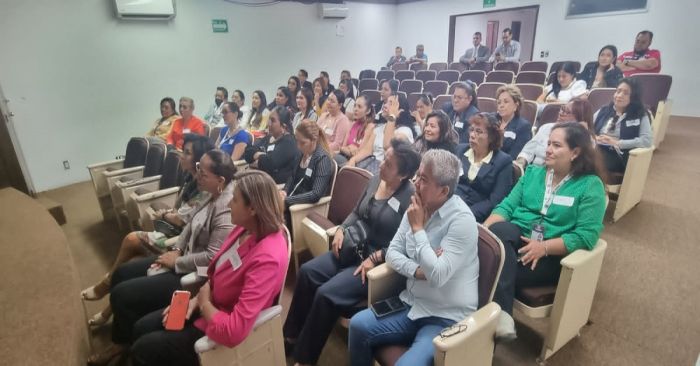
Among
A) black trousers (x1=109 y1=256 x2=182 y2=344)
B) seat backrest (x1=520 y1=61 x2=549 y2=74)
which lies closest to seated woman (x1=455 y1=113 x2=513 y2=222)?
black trousers (x1=109 y1=256 x2=182 y2=344)

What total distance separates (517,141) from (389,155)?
170 cm

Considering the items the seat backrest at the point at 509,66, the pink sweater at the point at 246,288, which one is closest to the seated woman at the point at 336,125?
the pink sweater at the point at 246,288

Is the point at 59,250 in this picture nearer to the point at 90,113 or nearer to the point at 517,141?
the point at 517,141

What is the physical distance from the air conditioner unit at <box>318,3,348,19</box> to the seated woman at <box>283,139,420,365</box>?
23.2 feet

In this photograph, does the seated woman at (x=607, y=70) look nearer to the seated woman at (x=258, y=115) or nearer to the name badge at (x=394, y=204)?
the name badge at (x=394, y=204)

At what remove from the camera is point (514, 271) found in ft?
5.52

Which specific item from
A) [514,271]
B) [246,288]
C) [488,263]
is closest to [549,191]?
[514,271]

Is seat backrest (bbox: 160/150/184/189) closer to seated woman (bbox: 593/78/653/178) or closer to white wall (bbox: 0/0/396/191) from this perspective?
white wall (bbox: 0/0/396/191)

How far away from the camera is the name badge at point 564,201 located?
1.76m

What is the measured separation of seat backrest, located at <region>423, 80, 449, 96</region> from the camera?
5816mm

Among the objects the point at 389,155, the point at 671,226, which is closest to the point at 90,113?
the point at 389,155

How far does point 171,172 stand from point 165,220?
91 cm

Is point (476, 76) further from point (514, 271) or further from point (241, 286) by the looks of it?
point (241, 286)

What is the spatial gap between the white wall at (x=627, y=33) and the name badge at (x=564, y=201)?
6763 millimetres
